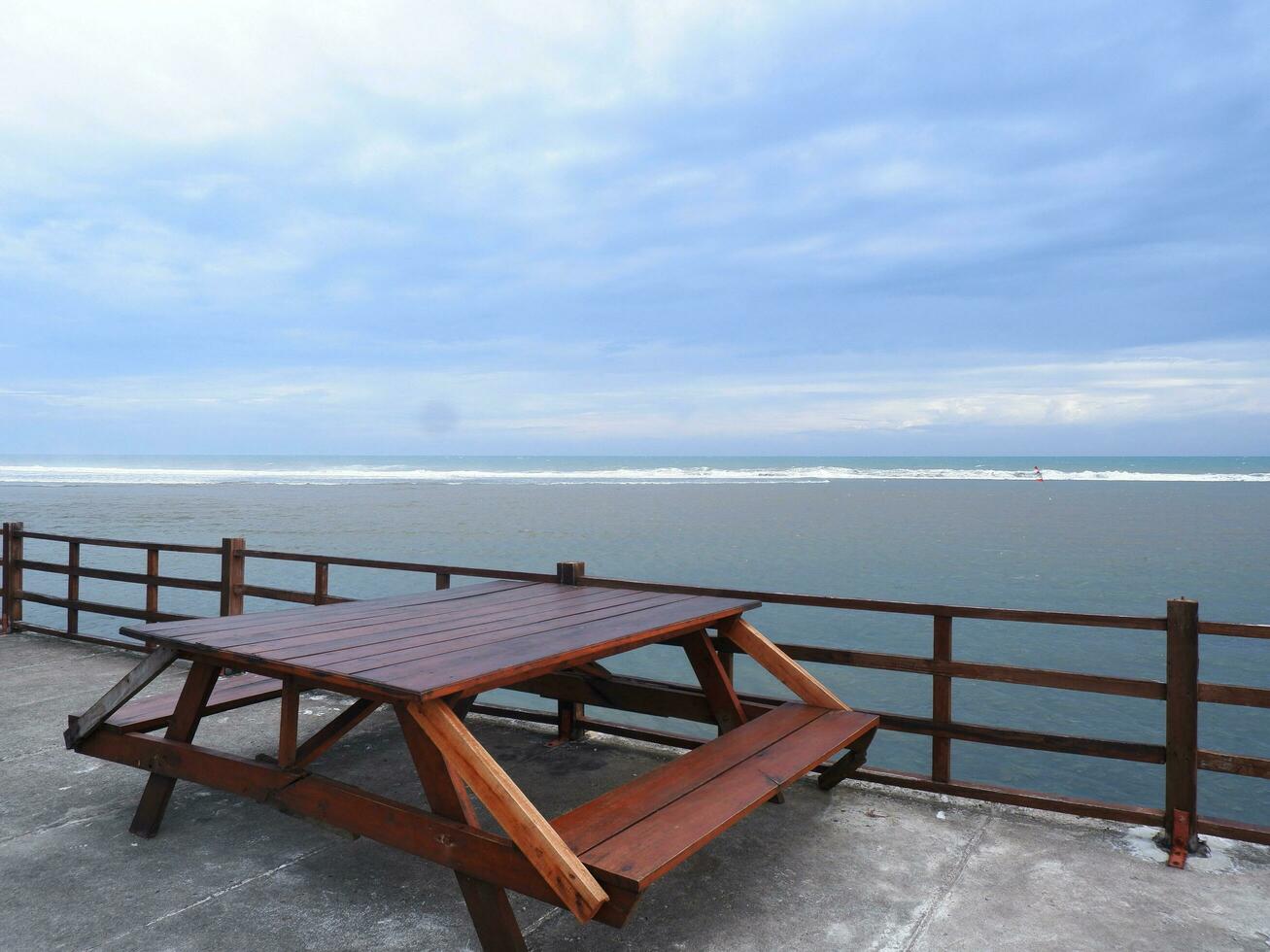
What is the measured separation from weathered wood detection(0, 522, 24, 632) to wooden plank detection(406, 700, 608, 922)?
23.1 ft

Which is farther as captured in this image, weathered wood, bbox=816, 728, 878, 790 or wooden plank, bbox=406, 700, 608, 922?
weathered wood, bbox=816, 728, 878, 790

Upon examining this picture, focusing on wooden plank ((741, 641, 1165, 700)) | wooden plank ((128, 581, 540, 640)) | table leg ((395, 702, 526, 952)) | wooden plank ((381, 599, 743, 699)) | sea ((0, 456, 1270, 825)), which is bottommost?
sea ((0, 456, 1270, 825))

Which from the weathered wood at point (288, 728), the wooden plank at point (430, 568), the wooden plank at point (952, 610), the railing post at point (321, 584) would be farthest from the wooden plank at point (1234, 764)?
the railing post at point (321, 584)

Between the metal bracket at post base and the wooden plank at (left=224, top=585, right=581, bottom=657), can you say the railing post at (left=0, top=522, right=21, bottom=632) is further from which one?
the metal bracket at post base

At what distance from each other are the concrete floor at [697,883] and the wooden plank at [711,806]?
45 cm

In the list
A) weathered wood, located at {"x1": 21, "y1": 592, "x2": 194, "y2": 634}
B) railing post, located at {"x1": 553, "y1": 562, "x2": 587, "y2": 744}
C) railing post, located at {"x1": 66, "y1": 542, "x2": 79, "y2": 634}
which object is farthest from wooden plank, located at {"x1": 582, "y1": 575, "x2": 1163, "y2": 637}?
railing post, located at {"x1": 66, "y1": 542, "x2": 79, "y2": 634}

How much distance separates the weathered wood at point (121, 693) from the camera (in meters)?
3.37

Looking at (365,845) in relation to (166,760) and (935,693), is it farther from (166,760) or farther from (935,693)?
(935,693)

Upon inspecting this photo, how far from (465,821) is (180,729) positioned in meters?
1.54

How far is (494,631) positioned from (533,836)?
1.20m

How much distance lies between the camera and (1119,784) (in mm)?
6516

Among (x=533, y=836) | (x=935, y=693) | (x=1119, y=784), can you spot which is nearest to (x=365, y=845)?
(x=533, y=836)

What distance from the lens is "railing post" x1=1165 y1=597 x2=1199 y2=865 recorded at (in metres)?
3.54

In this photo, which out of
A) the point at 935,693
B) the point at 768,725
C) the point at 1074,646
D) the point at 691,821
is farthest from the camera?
the point at 1074,646
